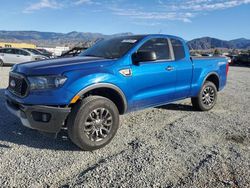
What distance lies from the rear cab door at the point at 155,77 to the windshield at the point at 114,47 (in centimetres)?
23

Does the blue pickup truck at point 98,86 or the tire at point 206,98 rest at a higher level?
the blue pickup truck at point 98,86

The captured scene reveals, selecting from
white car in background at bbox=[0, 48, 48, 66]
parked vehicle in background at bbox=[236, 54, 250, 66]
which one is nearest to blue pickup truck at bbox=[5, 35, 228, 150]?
white car in background at bbox=[0, 48, 48, 66]

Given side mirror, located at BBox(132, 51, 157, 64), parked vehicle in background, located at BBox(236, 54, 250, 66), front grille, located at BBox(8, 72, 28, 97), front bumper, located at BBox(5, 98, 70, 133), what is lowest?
parked vehicle in background, located at BBox(236, 54, 250, 66)

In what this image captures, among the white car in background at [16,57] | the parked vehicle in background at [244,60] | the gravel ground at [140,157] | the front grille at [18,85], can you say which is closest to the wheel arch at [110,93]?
the gravel ground at [140,157]

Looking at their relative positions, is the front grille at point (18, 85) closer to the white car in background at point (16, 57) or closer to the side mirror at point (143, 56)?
the side mirror at point (143, 56)

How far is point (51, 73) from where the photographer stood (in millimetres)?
4137

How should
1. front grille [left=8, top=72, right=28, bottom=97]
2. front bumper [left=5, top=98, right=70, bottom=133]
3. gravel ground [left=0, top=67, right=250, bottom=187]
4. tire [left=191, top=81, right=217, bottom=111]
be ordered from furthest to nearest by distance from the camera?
tire [left=191, top=81, right=217, bottom=111]
front grille [left=8, top=72, right=28, bottom=97]
front bumper [left=5, top=98, right=70, bottom=133]
gravel ground [left=0, top=67, right=250, bottom=187]

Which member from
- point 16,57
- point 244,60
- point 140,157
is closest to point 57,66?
point 140,157

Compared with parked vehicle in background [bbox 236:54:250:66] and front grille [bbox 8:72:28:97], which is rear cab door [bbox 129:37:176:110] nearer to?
front grille [bbox 8:72:28:97]

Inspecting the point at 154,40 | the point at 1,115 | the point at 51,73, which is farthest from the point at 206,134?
the point at 1,115

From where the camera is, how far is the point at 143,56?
4977mm

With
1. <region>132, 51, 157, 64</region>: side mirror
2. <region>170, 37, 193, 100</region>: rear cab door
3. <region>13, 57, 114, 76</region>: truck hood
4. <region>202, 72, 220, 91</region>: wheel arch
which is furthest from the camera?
<region>202, 72, 220, 91</region>: wheel arch

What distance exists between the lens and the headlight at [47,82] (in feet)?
13.5

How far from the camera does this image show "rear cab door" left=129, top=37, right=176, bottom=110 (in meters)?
5.04
